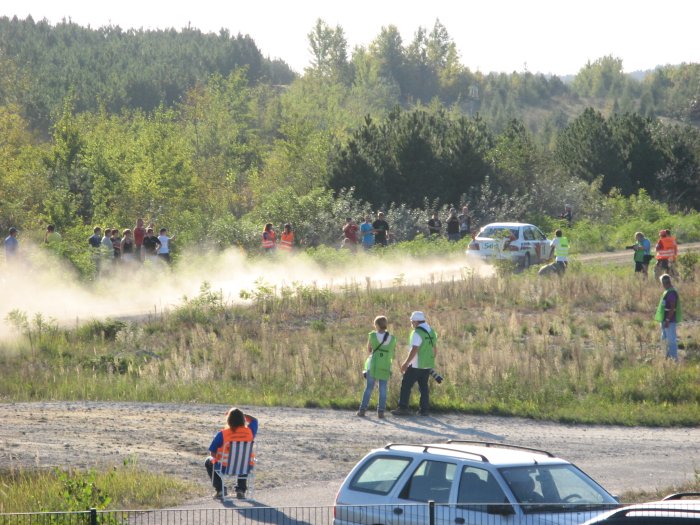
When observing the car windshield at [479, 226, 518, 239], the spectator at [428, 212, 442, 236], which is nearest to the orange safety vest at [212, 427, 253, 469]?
the car windshield at [479, 226, 518, 239]

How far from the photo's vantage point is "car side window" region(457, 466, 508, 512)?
11070 mm

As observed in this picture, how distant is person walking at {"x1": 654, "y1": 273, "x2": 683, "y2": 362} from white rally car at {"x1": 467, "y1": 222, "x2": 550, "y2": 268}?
46.9ft

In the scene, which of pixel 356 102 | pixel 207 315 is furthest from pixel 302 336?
pixel 356 102

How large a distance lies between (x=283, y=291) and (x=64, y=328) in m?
6.23

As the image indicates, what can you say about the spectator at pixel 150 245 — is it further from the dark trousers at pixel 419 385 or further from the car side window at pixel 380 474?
the car side window at pixel 380 474

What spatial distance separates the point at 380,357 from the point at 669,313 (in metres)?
6.94

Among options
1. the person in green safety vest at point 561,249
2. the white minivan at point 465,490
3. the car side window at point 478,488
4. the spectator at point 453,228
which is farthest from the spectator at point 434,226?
the car side window at point 478,488

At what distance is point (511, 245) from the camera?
39.2 meters

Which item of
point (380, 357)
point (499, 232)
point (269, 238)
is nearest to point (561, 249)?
point (499, 232)

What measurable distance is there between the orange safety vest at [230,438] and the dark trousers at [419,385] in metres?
6.34

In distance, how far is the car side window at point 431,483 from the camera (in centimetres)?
1130

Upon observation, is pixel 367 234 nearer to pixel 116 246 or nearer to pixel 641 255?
pixel 116 246

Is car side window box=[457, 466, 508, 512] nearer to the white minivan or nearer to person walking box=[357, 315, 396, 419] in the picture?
the white minivan

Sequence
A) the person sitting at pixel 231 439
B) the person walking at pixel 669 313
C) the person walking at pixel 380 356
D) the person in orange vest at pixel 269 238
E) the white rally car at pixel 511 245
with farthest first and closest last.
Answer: the white rally car at pixel 511 245, the person in orange vest at pixel 269 238, the person walking at pixel 669 313, the person walking at pixel 380 356, the person sitting at pixel 231 439
